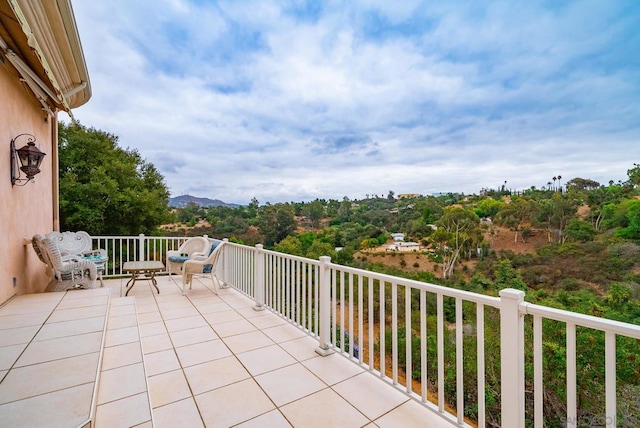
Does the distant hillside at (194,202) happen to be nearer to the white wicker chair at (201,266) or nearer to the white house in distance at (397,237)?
the white wicker chair at (201,266)

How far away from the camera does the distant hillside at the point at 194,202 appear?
11922 millimetres

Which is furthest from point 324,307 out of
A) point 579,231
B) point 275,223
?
point 579,231

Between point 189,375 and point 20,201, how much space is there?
340 cm

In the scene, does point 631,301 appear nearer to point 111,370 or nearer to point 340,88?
point 340,88

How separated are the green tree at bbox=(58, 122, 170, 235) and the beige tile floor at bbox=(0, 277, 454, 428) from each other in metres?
5.68

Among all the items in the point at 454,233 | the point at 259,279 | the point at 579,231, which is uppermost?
the point at 259,279

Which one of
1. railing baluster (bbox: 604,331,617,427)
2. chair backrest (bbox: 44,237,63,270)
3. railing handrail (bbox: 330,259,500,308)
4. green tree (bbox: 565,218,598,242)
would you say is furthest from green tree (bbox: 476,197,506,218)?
chair backrest (bbox: 44,237,63,270)

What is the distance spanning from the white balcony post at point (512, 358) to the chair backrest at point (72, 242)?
5880 mm

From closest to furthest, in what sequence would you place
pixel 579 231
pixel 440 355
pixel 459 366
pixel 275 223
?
1. pixel 459 366
2. pixel 440 355
3. pixel 579 231
4. pixel 275 223

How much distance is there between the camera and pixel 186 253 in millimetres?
6168

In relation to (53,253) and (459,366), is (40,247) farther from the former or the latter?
(459,366)

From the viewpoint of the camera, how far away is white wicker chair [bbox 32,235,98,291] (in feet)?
12.2

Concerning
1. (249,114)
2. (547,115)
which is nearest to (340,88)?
(249,114)

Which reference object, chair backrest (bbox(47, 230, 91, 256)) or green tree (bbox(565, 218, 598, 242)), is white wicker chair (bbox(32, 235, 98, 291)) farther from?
green tree (bbox(565, 218, 598, 242))
